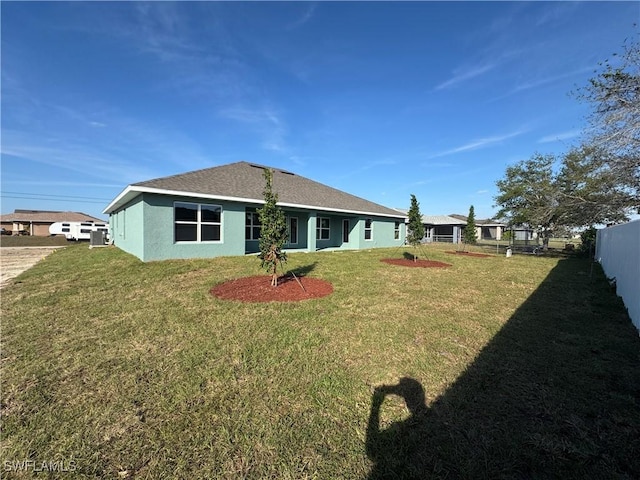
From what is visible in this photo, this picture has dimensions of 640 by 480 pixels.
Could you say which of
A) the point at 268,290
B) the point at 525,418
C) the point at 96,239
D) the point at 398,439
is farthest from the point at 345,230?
the point at 96,239

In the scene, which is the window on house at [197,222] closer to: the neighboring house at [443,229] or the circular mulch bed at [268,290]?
the circular mulch bed at [268,290]

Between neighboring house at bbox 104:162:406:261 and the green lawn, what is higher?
neighboring house at bbox 104:162:406:261

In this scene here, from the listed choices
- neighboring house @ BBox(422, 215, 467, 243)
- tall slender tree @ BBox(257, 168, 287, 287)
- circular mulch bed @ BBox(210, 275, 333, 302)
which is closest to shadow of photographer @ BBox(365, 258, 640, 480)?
circular mulch bed @ BBox(210, 275, 333, 302)

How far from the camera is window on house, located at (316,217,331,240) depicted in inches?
766

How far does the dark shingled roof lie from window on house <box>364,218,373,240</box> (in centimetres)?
95

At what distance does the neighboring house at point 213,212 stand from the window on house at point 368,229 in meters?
1.79

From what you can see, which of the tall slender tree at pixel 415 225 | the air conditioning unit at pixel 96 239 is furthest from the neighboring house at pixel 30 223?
the tall slender tree at pixel 415 225

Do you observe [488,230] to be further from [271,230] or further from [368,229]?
→ [271,230]

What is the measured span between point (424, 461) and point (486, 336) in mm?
3295

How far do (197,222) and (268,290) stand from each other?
261 inches

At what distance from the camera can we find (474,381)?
11.5ft

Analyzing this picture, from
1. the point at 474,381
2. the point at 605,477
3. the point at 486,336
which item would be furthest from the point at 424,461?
the point at 486,336

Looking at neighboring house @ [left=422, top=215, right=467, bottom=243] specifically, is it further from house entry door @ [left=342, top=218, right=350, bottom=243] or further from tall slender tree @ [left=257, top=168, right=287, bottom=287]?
tall slender tree @ [left=257, top=168, right=287, bottom=287]

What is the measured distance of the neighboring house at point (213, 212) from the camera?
1114 centimetres
